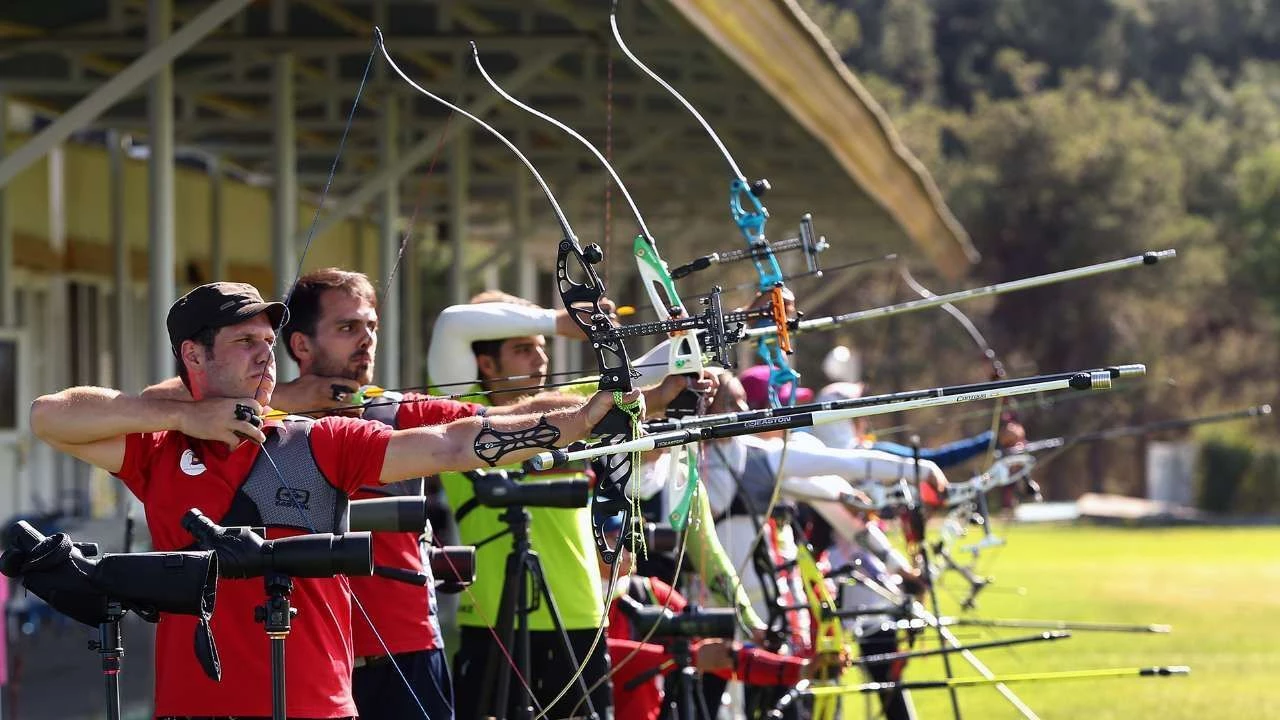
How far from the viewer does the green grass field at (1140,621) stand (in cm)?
1102

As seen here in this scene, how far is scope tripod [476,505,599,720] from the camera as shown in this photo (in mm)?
5457

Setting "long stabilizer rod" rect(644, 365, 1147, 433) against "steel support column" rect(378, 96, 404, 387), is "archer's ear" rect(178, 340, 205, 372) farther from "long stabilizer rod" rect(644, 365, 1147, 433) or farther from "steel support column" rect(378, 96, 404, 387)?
"steel support column" rect(378, 96, 404, 387)

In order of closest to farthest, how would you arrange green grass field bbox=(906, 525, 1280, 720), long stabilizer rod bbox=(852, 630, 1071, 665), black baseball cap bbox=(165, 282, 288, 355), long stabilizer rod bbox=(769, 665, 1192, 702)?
black baseball cap bbox=(165, 282, 288, 355) → long stabilizer rod bbox=(769, 665, 1192, 702) → long stabilizer rod bbox=(852, 630, 1071, 665) → green grass field bbox=(906, 525, 1280, 720)

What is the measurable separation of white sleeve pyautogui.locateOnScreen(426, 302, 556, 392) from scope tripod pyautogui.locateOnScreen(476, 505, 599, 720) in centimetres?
40

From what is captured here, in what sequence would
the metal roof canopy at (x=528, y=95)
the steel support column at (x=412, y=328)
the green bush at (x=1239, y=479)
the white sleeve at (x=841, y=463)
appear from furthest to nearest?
the green bush at (x=1239, y=479) → the steel support column at (x=412, y=328) → the metal roof canopy at (x=528, y=95) → the white sleeve at (x=841, y=463)

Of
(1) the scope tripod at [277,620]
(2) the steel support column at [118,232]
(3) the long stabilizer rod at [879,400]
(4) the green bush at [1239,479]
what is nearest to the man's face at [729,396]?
(3) the long stabilizer rod at [879,400]

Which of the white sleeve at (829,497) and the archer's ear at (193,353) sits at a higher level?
the archer's ear at (193,353)

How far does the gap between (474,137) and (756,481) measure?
313 inches

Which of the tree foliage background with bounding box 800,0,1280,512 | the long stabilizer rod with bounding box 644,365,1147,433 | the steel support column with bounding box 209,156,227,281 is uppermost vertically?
the tree foliage background with bounding box 800,0,1280,512

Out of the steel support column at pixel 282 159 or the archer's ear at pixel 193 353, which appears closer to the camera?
the archer's ear at pixel 193 353

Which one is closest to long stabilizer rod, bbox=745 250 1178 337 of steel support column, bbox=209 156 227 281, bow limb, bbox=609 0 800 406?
bow limb, bbox=609 0 800 406

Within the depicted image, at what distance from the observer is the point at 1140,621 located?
53.4 feet

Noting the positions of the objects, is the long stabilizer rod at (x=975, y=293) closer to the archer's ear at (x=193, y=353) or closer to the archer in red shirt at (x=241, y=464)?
the archer in red shirt at (x=241, y=464)

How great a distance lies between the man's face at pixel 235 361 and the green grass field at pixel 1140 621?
163 inches
